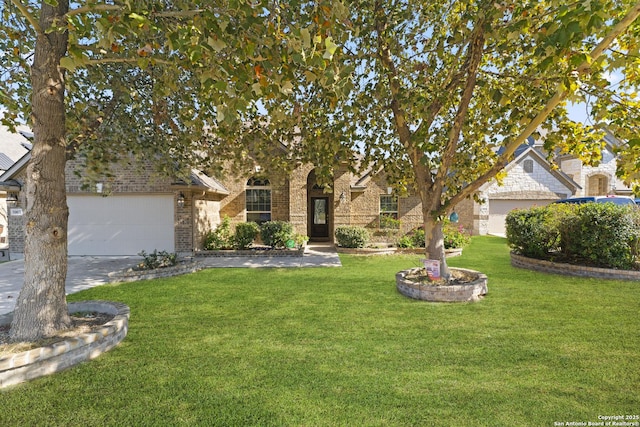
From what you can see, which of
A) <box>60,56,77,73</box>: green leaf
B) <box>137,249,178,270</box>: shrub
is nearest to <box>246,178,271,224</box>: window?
<box>137,249,178,270</box>: shrub

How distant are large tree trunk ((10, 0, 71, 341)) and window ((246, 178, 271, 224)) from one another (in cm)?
1124

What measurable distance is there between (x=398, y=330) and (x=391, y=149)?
489 cm

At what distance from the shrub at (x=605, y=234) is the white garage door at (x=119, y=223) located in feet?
44.2

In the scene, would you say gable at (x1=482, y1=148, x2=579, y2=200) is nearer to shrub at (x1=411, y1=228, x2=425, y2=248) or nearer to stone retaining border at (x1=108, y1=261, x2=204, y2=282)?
shrub at (x1=411, y1=228, x2=425, y2=248)

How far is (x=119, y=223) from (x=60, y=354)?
A: 1004 cm

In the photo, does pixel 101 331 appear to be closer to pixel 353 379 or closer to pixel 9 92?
pixel 353 379

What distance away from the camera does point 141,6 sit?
359cm

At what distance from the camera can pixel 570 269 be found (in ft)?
27.8

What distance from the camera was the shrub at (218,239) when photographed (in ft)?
41.9

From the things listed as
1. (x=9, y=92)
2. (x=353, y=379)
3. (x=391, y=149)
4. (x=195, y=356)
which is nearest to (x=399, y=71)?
(x=391, y=149)

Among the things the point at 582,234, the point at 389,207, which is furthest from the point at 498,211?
the point at 582,234

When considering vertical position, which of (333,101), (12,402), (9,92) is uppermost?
(9,92)

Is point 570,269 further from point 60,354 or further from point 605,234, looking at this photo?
point 60,354

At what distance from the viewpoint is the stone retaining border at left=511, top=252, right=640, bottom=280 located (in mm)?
7789
